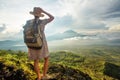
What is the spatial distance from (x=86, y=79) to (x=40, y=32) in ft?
19.9

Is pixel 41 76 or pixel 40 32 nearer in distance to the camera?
pixel 40 32

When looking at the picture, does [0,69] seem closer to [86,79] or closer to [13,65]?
[13,65]

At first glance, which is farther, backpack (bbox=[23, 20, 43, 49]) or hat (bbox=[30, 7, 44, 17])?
hat (bbox=[30, 7, 44, 17])

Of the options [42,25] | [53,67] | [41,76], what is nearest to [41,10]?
[42,25]

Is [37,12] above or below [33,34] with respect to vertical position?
above

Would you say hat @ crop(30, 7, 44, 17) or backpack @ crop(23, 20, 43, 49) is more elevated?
hat @ crop(30, 7, 44, 17)

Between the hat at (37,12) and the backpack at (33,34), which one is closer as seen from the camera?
the backpack at (33,34)

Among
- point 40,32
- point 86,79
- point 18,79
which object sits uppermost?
point 40,32

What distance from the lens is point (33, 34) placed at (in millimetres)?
10836

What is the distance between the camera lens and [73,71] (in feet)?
50.5

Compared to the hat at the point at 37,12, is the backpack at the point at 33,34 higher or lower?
lower

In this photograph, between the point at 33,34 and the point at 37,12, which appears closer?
the point at 33,34

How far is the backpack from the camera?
1084 cm

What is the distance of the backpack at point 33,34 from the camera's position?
10.8 metres
